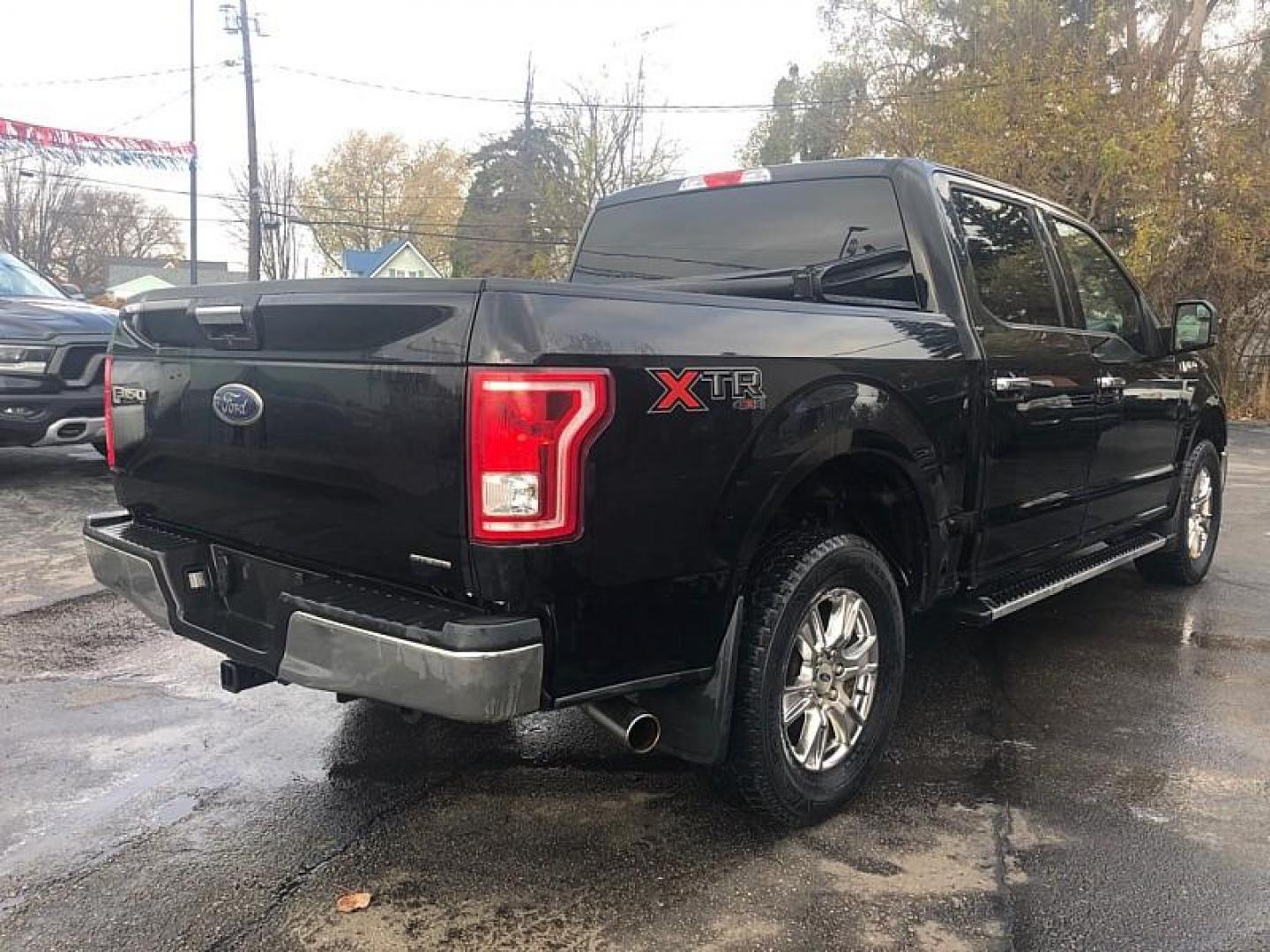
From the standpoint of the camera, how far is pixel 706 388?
2.53 meters

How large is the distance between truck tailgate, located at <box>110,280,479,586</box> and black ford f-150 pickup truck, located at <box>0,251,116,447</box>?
456 centimetres

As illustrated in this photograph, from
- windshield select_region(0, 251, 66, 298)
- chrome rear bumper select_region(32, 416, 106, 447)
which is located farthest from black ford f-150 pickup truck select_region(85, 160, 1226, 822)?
windshield select_region(0, 251, 66, 298)

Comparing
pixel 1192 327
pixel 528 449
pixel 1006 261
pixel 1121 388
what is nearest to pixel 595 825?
pixel 528 449

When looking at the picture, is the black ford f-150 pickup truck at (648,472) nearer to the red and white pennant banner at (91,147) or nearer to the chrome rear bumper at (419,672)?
the chrome rear bumper at (419,672)

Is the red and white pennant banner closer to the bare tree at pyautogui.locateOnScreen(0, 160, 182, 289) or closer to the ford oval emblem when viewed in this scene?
the bare tree at pyautogui.locateOnScreen(0, 160, 182, 289)

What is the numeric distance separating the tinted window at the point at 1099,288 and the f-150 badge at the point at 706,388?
2499mm

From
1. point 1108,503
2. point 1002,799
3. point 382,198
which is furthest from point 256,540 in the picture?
point 382,198

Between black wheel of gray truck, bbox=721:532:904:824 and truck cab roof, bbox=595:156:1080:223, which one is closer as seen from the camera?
black wheel of gray truck, bbox=721:532:904:824

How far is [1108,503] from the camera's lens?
467 cm

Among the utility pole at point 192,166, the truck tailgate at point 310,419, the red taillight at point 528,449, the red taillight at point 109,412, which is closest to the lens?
the red taillight at point 528,449

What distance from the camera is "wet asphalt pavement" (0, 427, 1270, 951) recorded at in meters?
2.52

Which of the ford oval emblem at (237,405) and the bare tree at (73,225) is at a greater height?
→ the bare tree at (73,225)

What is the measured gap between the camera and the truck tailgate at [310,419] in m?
2.32

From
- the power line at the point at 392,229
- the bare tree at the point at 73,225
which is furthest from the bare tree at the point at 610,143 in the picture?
the bare tree at the point at 73,225
